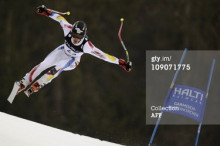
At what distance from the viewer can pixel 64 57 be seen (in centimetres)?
529

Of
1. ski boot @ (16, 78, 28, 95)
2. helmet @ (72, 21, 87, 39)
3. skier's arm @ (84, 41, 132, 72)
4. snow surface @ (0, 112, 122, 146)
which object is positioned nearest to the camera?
snow surface @ (0, 112, 122, 146)

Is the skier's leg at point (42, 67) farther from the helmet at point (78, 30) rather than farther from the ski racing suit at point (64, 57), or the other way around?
the helmet at point (78, 30)

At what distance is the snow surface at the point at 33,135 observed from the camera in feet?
14.9

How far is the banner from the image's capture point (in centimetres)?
536

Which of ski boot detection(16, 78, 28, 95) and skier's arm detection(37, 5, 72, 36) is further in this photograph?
ski boot detection(16, 78, 28, 95)

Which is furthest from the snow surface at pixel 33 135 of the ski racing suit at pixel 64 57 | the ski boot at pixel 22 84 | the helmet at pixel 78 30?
the helmet at pixel 78 30

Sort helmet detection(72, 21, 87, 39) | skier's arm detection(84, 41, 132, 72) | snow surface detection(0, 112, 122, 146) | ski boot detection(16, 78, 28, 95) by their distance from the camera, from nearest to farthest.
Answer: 1. snow surface detection(0, 112, 122, 146)
2. helmet detection(72, 21, 87, 39)
3. skier's arm detection(84, 41, 132, 72)
4. ski boot detection(16, 78, 28, 95)

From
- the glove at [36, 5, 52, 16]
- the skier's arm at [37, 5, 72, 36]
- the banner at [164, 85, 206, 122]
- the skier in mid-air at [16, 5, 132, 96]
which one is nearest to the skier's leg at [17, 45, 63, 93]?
the skier in mid-air at [16, 5, 132, 96]

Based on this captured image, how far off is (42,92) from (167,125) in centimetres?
169

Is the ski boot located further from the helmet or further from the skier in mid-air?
the helmet

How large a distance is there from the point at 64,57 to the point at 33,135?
3.36 ft

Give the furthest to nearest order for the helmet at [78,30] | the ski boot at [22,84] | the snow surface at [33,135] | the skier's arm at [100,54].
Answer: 1. the ski boot at [22,84]
2. the skier's arm at [100,54]
3. the helmet at [78,30]
4. the snow surface at [33,135]

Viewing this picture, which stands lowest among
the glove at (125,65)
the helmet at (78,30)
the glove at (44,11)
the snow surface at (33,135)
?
the snow surface at (33,135)

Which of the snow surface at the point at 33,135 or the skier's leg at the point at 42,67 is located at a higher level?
the skier's leg at the point at 42,67
